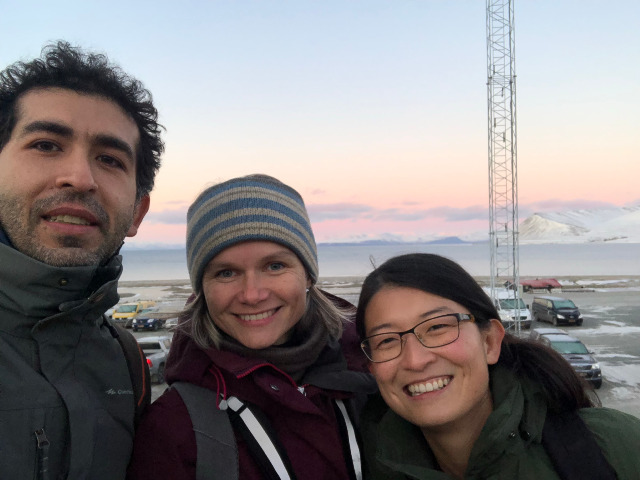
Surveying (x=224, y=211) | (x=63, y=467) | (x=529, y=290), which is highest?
(x=224, y=211)

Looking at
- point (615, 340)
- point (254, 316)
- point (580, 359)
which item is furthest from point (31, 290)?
point (615, 340)

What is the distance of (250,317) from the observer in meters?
2.25

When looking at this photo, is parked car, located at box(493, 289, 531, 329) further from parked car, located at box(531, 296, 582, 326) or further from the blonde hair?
the blonde hair

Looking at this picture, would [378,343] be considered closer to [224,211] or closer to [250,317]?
[250,317]

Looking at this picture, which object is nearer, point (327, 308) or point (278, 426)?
point (278, 426)

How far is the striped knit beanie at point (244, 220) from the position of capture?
229 centimetres

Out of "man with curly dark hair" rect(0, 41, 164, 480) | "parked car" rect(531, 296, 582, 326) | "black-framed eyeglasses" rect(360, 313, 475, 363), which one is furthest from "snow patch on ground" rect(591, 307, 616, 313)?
"man with curly dark hair" rect(0, 41, 164, 480)

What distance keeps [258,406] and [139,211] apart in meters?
1.54

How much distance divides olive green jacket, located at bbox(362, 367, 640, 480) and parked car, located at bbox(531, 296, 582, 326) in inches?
828

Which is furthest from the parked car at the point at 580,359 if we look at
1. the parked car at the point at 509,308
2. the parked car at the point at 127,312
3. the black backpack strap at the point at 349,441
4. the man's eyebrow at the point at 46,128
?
the parked car at the point at 127,312

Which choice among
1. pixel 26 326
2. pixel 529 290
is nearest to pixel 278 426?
pixel 26 326

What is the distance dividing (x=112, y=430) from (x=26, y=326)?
60 centimetres

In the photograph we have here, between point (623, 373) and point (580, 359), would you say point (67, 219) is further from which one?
point (623, 373)

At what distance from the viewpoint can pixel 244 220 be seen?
2305 millimetres
